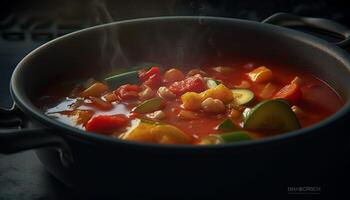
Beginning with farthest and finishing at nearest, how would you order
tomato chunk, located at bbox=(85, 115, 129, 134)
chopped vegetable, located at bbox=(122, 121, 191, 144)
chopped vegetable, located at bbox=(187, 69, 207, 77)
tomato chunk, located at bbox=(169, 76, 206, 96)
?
1. chopped vegetable, located at bbox=(187, 69, 207, 77)
2. tomato chunk, located at bbox=(169, 76, 206, 96)
3. tomato chunk, located at bbox=(85, 115, 129, 134)
4. chopped vegetable, located at bbox=(122, 121, 191, 144)

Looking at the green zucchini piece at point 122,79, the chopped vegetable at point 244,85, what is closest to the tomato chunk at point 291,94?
the chopped vegetable at point 244,85

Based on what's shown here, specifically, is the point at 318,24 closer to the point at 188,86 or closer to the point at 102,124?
the point at 188,86

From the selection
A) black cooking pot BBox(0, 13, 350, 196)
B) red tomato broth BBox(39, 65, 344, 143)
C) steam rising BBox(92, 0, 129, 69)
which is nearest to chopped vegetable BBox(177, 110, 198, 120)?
red tomato broth BBox(39, 65, 344, 143)

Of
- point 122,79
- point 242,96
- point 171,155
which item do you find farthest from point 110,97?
point 171,155

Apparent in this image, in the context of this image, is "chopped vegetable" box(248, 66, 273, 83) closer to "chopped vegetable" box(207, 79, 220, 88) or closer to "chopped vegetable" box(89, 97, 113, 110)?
"chopped vegetable" box(207, 79, 220, 88)

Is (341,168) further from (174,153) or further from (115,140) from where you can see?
(115,140)

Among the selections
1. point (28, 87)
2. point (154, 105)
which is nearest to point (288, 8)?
point (154, 105)

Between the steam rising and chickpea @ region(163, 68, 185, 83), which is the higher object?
the steam rising

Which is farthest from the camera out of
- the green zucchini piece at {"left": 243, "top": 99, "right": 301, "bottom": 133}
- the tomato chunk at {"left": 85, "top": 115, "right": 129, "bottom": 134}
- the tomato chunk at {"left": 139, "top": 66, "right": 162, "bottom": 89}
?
the tomato chunk at {"left": 139, "top": 66, "right": 162, "bottom": 89}
